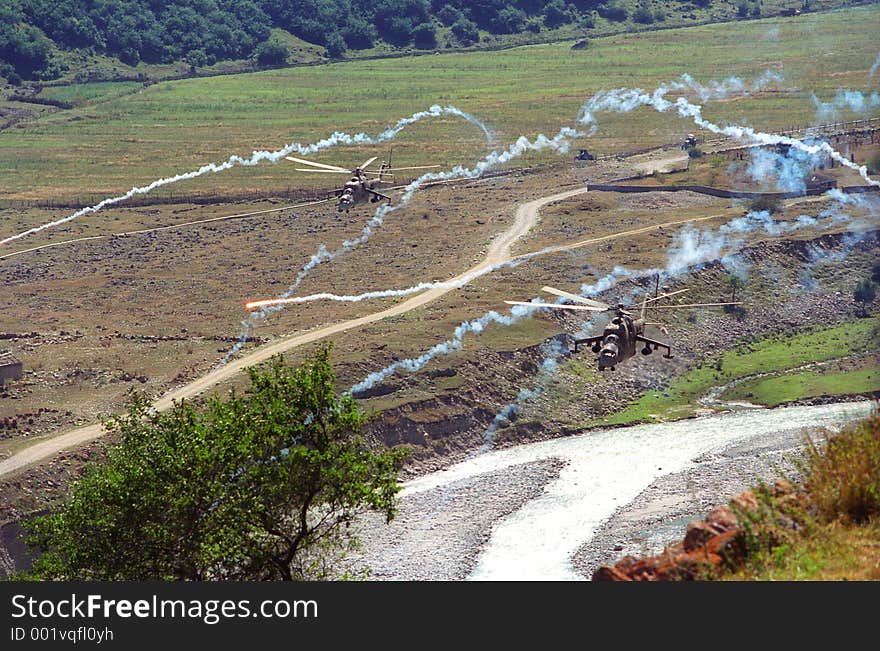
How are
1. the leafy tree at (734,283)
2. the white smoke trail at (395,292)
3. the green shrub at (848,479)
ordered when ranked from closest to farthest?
the green shrub at (848,479)
the leafy tree at (734,283)
the white smoke trail at (395,292)

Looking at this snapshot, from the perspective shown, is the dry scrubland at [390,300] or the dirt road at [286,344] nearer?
the dirt road at [286,344]

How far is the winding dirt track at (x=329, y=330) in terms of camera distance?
106938 millimetres

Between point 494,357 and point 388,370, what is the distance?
9.74m

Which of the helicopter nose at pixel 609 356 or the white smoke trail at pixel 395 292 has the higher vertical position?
the helicopter nose at pixel 609 356

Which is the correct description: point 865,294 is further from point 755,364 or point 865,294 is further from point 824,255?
point 755,364

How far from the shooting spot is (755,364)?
13038 cm

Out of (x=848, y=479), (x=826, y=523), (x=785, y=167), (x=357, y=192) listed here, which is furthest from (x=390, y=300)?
(x=848, y=479)

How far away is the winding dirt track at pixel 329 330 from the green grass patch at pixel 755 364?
87.5ft

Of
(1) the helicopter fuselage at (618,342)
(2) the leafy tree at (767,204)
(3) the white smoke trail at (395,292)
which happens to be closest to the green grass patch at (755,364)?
(2) the leafy tree at (767,204)

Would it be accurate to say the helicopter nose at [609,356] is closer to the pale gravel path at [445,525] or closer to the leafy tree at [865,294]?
the pale gravel path at [445,525]

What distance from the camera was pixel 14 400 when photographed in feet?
387

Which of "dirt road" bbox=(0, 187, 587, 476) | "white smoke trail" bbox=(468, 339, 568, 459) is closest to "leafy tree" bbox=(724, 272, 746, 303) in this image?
"white smoke trail" bbox=(468, 339, 568, 459)

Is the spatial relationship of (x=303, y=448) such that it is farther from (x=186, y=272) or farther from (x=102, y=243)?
(x=102, y=243)

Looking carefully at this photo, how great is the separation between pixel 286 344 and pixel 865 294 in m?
54.7
